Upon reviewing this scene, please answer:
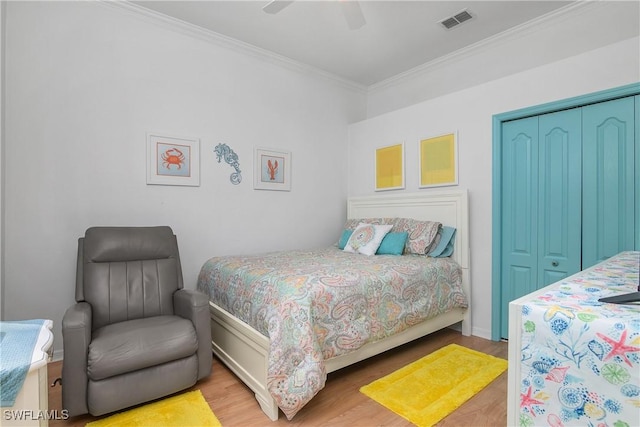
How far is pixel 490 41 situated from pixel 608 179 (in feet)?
5.93

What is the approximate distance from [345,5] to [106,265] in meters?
2.43

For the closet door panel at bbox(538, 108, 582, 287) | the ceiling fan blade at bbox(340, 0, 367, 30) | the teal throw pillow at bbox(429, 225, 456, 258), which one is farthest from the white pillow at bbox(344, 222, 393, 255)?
the ceiling fan blade at bbox(340, 0, 367, 30)

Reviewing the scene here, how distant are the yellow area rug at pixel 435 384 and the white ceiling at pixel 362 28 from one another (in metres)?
2.92

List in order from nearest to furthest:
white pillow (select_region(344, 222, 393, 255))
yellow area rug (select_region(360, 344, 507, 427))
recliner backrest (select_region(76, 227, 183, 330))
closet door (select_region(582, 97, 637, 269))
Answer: yellow area rug (select_region(360, 344, 507, 427)) → recliner backrest (select_region(76, 227, 183, 330)) → closet door (select_region(582, 97, 637, 269)) → white pillow (select_region(344, 222, 393, 255))

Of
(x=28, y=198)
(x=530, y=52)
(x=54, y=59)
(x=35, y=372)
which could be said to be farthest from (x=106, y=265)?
(x=530, y=52)

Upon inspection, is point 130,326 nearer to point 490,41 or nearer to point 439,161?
point 439,161

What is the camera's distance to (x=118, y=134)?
2746 mm

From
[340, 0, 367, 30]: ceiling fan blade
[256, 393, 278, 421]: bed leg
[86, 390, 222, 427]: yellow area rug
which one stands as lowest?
[86, 390, 222, 427]: yellow area rug

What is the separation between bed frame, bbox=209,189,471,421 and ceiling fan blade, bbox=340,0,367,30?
177 centimetres

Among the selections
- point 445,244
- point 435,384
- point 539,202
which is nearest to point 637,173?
point 539,202

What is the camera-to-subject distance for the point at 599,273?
1.41m

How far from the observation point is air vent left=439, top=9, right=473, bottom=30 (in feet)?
9.55

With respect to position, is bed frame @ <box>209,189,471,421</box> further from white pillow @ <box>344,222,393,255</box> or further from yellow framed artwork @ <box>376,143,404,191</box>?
white pillow @ <box>344,222,393,255</box>

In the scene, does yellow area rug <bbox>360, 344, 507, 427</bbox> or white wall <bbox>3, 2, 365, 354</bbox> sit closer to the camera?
yellow area rug <bbox>360, 344, 507, 427</bbox>
